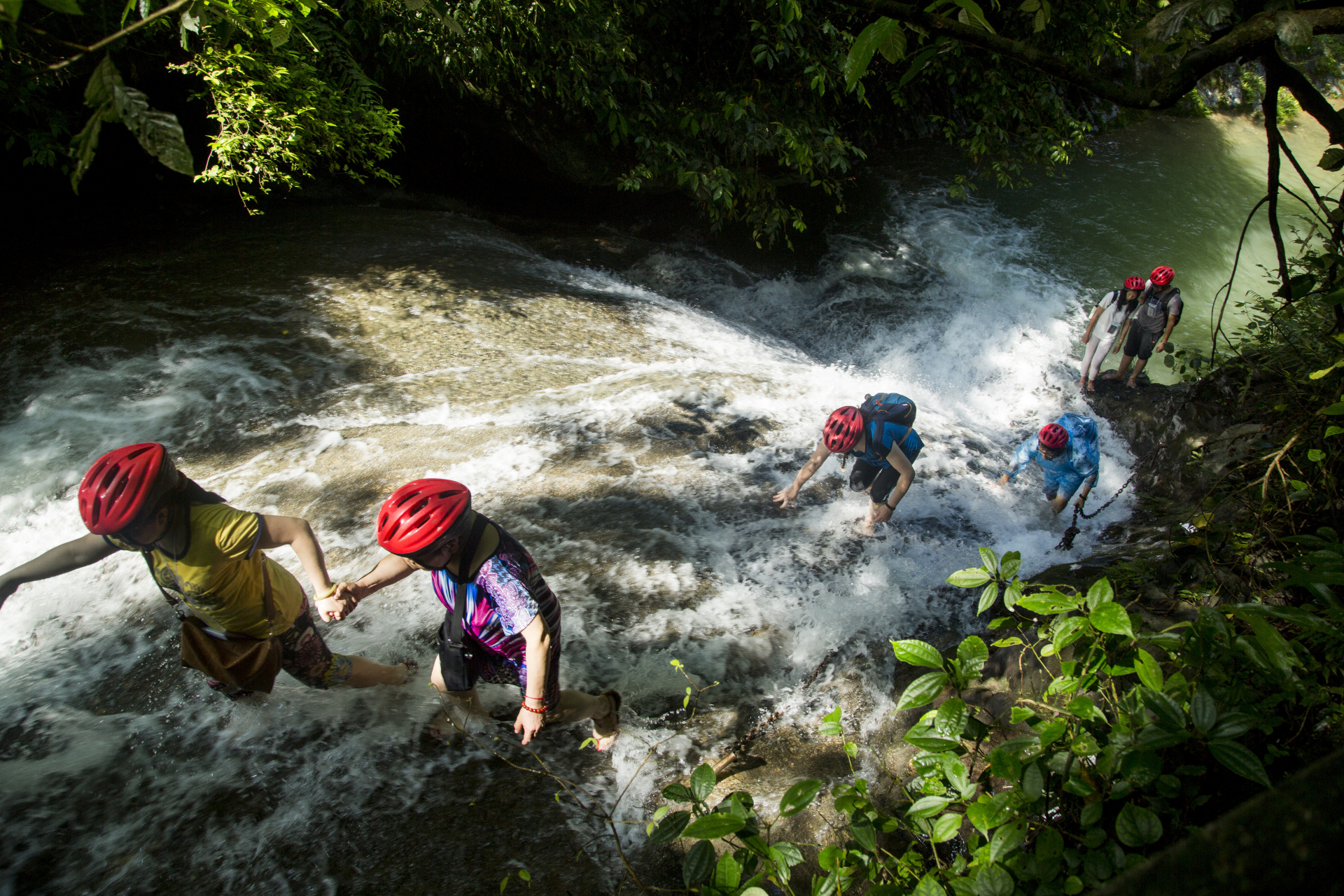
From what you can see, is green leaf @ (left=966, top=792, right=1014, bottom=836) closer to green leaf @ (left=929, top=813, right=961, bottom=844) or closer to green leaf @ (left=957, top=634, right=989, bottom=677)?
green leaf @ (left=929, top=813, right=961, bottom=844)

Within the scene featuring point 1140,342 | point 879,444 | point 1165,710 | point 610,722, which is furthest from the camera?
point 1140,342

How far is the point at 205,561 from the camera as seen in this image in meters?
2.67

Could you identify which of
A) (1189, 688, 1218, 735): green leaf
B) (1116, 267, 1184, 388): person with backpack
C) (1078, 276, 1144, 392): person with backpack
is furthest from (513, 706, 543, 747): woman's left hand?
(1078, 276, 1144, 392): person with backpack

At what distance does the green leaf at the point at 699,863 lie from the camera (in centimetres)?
162

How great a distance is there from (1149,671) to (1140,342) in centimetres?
795

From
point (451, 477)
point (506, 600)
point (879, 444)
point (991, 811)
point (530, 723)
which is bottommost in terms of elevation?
point (451, 477)

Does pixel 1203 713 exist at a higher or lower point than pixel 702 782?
higher

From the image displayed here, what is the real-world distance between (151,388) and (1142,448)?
10479 millimetres

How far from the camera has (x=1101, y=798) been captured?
1.61 metres

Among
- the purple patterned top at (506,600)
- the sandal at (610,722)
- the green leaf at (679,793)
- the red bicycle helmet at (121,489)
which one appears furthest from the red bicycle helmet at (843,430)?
the red bicycle helmet at (121,489)

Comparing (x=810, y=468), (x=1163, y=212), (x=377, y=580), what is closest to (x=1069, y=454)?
(x=810, y=468)

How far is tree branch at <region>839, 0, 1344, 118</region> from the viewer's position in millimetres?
1296

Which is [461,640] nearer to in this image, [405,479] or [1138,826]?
[405,479]

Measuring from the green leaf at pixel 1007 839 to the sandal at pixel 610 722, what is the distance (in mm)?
1924
